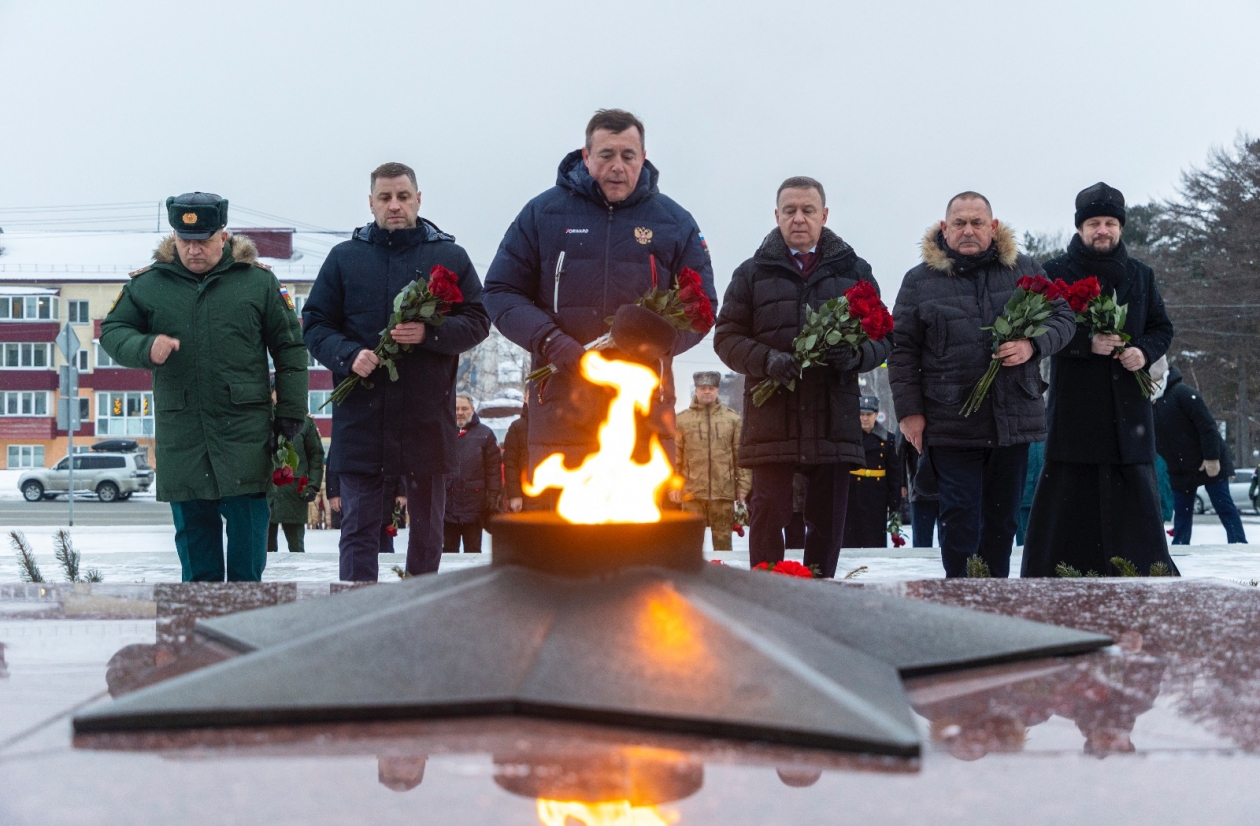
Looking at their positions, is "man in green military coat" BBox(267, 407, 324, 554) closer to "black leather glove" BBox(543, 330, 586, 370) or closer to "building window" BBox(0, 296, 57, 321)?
"black leather glove" BBox(543, 330, 586, 370)

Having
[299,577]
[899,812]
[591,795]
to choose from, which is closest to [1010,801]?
[899,812]

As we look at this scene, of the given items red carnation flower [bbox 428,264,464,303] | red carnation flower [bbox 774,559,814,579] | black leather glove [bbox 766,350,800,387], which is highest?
red carnation flower [bbox 428,264,464,303]

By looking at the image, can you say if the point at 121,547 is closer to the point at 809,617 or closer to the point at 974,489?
the point at 974,489

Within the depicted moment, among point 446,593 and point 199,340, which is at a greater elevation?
point 199,340

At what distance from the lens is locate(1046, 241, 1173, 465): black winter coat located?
20.6ft

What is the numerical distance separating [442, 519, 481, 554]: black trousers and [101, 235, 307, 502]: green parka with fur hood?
15.8ft

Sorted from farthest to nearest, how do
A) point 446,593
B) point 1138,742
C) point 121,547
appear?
point 121,547 → point 446,593 → point 1138,742

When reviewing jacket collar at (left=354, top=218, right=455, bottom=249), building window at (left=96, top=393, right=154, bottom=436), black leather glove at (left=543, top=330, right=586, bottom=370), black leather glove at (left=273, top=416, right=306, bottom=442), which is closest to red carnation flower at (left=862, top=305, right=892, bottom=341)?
black leather glove at (left=543, top=330, right=586, bottom=370)

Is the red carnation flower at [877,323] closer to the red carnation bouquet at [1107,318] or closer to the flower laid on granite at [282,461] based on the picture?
the red carnation bouquet at [1107,318]

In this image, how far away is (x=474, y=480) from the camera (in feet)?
34.5

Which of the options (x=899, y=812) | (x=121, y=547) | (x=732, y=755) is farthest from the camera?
(x=121, y=547)

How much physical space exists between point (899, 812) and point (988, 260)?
521 centimetres

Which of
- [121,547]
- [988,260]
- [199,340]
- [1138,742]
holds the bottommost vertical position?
[121,547]

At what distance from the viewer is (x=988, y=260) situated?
6262 millimetres
